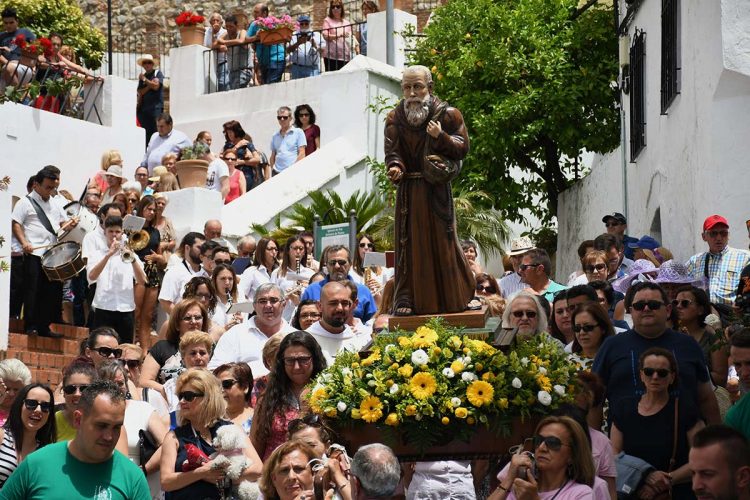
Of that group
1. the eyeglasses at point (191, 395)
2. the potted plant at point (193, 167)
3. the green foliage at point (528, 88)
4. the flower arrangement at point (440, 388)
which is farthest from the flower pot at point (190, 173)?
the flower arrangement at point (440, 388)

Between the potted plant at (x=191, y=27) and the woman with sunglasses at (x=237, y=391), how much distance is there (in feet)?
65.1

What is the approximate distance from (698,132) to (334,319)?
18.2ft

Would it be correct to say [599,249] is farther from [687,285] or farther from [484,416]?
[484,416]

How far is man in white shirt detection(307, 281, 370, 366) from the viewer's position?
12352 millimetres

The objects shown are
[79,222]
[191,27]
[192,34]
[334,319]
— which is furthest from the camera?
[192,34]

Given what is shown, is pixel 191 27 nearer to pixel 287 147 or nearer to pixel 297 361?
pixel 287 147

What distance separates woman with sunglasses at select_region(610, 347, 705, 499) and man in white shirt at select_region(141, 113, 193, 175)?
15.3 m

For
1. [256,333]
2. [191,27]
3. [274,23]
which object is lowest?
[256,333]

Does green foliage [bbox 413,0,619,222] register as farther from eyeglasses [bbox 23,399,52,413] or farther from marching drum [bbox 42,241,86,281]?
eyeglasses [bbox 23,399,52,413]

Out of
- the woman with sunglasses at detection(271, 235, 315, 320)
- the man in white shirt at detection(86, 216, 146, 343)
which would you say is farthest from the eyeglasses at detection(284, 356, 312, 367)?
the man in white shirt at detection(86, 216, 146, 343)

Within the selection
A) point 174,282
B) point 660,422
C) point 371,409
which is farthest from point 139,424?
point 174,282

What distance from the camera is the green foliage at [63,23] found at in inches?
1302

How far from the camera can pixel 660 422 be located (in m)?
9.91

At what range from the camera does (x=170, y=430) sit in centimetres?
1030
